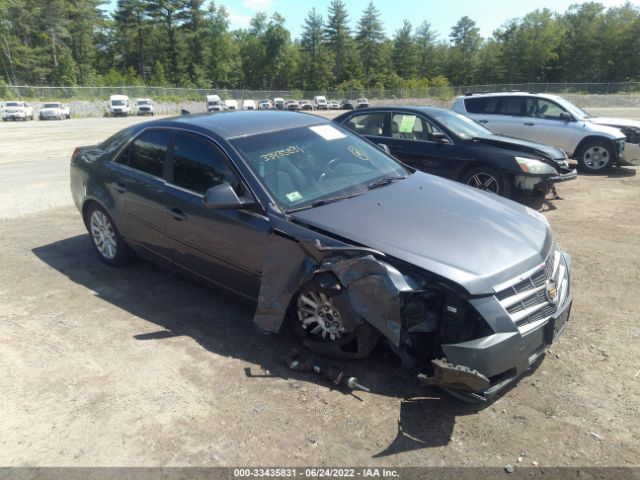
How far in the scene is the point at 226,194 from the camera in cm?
356

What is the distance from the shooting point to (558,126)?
34.8 feet

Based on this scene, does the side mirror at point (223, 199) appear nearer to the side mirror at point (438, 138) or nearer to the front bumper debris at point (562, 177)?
the side mirror at point (438, 138)

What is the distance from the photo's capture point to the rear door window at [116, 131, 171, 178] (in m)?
4.55

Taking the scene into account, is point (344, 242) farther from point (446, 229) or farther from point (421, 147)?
point (421, 147)

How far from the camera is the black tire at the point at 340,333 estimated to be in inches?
124

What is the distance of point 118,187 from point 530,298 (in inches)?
159

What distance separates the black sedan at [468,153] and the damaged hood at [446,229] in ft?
10.9

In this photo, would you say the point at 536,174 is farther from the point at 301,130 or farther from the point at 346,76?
the point at 346,76

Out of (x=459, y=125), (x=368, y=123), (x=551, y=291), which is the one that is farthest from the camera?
(x=368, y=123)

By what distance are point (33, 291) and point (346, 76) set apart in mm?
102009

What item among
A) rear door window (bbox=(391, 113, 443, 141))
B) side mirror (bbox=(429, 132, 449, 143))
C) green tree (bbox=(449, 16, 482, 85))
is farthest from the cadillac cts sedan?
green tree (bbox=(449, 16, 482, 85))

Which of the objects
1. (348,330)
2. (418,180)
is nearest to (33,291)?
(348,330)

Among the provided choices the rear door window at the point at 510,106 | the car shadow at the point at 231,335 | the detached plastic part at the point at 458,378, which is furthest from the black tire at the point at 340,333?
the rear door window at the point at 510,106

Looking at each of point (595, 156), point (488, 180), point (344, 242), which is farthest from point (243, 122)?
point (595, 156)
